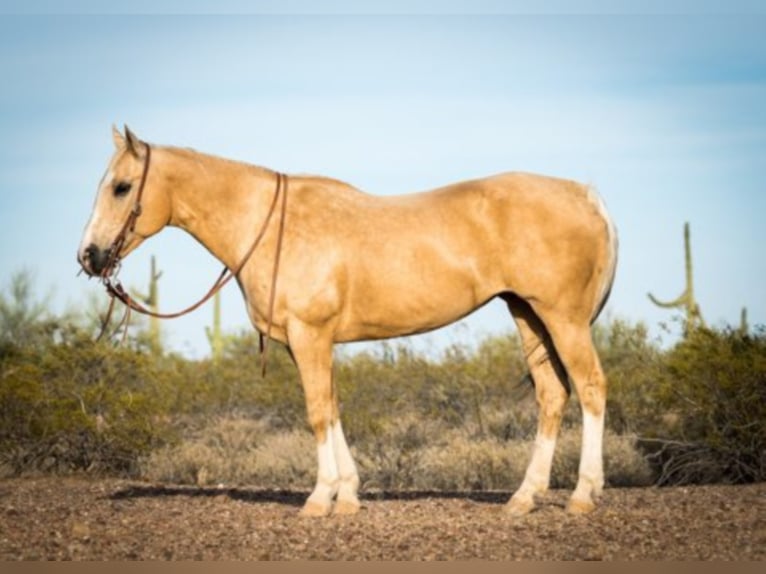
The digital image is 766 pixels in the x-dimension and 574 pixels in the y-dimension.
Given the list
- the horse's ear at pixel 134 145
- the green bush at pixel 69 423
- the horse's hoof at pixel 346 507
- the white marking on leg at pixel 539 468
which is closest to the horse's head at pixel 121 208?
the horse's ear at pixel 134 145

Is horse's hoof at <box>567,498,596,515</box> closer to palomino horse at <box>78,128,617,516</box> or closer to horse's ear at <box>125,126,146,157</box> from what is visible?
palomino horse at <box>78,128,617,516</box>

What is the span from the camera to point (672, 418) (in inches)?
677

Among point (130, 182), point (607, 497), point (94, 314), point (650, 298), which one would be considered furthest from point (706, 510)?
point (650, 298)

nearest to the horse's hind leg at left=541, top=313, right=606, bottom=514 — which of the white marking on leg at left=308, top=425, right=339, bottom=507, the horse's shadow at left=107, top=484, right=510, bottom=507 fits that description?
the horse's shadow at left=107, top=484, right=510, bottom=507

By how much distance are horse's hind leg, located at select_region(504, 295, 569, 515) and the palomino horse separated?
0.02m

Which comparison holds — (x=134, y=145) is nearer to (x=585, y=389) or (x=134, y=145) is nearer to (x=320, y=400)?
(x=320, y=400)

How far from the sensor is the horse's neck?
10.6 metres

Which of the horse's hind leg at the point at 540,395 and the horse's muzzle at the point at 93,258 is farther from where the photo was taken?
the horse's hind leg at the point at 540,395

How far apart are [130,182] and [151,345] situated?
41.5 feet

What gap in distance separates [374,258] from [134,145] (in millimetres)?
2294

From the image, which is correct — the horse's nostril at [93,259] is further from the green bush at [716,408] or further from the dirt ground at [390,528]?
the green bush at [716,408]

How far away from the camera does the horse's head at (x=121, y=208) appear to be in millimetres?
10430

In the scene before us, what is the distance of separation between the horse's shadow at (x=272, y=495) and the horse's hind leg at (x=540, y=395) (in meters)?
1.11

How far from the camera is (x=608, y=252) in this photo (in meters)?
10.6
